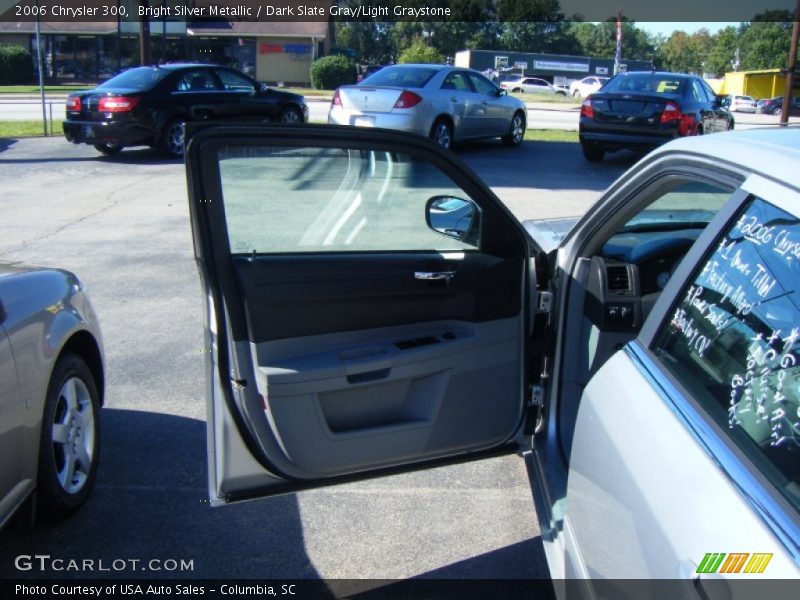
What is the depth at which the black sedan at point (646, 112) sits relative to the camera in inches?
548

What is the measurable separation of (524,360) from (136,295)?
15.5ft

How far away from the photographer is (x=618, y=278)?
3205 mm

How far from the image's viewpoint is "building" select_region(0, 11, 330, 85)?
48.6m

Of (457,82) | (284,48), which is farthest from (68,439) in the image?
(284,48)

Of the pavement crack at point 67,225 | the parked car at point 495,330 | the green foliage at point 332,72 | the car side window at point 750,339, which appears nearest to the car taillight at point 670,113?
the pavement crack at point 67,225

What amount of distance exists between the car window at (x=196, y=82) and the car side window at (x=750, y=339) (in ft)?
46.7

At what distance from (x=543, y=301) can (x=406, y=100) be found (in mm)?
11004

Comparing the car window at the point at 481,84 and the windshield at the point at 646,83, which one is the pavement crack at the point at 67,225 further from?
the windshield at the point at 646,83

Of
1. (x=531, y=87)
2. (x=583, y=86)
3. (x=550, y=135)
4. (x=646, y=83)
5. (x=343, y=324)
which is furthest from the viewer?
(x=531, y=87)

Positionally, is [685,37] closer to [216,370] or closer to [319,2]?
[319,2]

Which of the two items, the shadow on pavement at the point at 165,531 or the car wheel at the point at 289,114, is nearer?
the shadow on pavement at the point at 165,531

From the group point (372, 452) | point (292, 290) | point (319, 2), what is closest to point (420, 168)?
point (292, 290)

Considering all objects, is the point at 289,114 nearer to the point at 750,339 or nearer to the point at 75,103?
the point at 75,103

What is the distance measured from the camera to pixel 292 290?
2.88 meters
